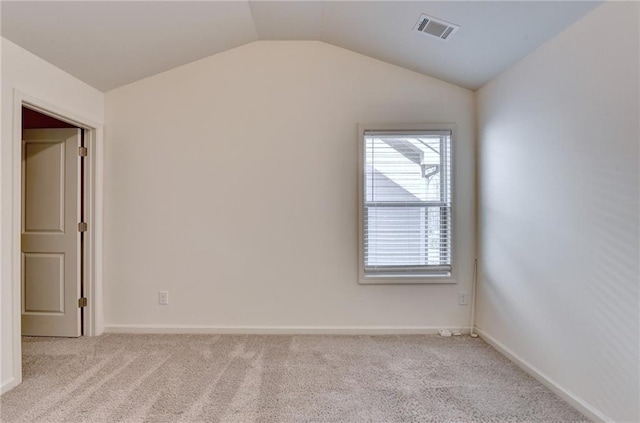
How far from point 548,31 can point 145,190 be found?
139 inches

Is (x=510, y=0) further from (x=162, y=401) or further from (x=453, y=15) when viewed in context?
(x=162, y=401)

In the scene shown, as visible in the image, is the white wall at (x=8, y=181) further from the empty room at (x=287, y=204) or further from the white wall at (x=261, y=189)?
the white wall at (x=261, y=189)

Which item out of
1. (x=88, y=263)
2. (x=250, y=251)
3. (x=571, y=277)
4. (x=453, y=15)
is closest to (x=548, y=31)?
(x=453, y=15)

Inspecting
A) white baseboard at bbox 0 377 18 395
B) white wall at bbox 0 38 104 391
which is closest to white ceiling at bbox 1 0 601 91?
white wall at bbox 0 38 104 391

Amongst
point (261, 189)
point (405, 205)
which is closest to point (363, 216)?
point (405, 205)

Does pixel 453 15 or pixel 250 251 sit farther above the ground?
pixel 453 15

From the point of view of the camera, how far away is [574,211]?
1.91 m

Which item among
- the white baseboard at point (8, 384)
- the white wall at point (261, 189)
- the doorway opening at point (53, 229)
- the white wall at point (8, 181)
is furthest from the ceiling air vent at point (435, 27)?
the white baseboard at point (8, 384)

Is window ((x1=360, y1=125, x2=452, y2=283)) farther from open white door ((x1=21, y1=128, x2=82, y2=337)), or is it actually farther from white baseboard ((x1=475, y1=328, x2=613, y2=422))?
open white door ((x1=21, y1=128, x2=82, y2=337))

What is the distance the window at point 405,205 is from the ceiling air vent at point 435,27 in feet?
2.78

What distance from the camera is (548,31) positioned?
2.03 meters

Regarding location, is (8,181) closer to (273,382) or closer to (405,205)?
(273,382)

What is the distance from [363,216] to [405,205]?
1.41 ft

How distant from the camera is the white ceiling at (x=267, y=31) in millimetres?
2021
